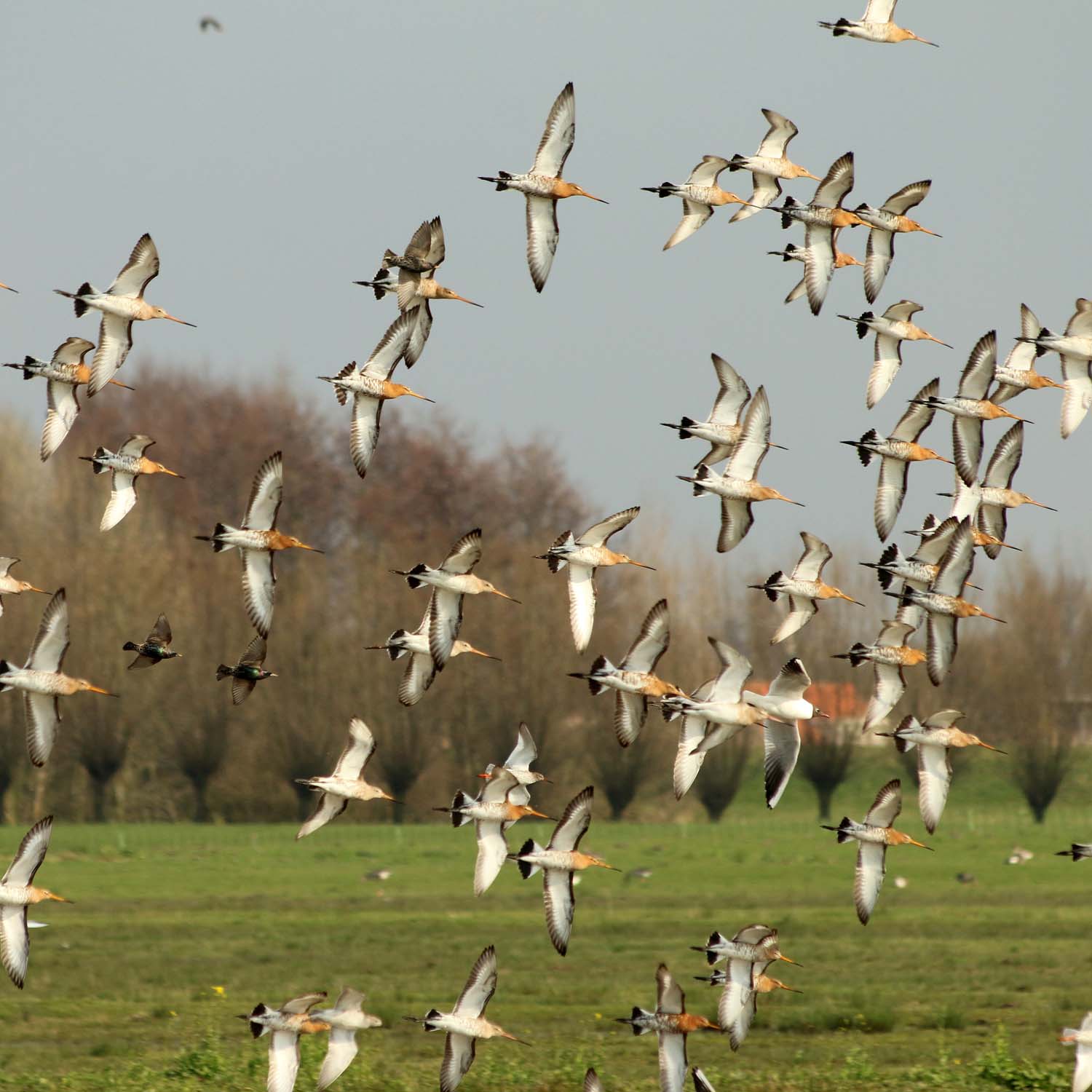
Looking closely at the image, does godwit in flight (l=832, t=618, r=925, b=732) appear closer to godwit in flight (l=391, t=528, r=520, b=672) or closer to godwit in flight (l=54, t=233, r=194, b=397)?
godwit in flight (l=391, t=528, r=520, b=672)

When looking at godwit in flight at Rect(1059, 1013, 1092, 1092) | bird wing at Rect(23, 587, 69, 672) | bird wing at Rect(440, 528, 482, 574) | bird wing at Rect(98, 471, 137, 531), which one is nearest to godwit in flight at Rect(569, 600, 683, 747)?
bird wing at Rect(440, 528, 482, 574)

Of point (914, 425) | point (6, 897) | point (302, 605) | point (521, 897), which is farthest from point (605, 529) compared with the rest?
point (302, 605)

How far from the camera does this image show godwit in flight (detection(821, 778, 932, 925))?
→ 17.6 m

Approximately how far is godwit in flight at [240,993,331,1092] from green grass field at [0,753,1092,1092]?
1469mm

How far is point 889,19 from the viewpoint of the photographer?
17422mm

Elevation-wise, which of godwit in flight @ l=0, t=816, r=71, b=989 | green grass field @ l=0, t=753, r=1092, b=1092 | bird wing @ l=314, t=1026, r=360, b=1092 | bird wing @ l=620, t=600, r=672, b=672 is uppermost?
bird wing @ l=620, t=600, r=672, b=672

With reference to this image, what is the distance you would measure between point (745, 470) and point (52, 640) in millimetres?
6649

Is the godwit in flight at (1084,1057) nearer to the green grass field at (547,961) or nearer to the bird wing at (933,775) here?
the green grass field at (547,961)

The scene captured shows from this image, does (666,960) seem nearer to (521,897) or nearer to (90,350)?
(521,897)

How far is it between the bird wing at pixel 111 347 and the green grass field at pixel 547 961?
22.8ft

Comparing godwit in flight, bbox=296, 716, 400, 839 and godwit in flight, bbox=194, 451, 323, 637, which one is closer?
godwit in flight, bbox=194, 451, 323, 637

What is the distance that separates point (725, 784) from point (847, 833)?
49.9 metres

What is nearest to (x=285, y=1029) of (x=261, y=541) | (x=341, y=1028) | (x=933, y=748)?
(x=341, y=1028)

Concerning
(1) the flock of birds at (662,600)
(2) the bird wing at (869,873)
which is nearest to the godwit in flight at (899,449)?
(1) the flock of birds at (662,600)
